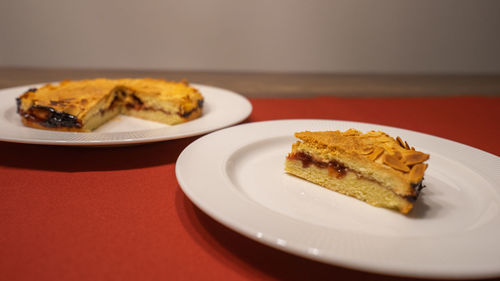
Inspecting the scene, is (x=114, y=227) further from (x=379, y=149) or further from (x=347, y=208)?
(x=379, y=149)

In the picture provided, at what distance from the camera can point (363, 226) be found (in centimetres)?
147

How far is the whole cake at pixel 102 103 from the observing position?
98.8 inches

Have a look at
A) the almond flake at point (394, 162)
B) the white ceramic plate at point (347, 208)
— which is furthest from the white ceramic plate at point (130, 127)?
the almond flake at point (394, 162)

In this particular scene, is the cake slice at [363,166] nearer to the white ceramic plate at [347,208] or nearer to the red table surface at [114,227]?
the white ceramic plate at [347,208]

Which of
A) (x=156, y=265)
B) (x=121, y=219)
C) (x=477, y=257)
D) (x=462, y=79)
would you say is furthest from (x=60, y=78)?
(x=462, y=79)

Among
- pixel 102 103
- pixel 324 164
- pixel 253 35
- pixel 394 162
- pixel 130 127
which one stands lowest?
pixel 130 127

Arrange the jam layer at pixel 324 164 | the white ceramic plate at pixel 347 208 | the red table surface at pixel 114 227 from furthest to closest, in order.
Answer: the jam layer at pixel 324 164, the red table surface at pixel 114 227, the white ceramic plate at pixel 347 208

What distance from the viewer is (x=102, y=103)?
2779 mm

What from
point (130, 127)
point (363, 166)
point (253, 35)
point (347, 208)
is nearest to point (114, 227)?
point (347, 208)

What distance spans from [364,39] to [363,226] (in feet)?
14.8

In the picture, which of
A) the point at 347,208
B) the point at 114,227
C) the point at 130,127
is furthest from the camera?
the point at 130,127

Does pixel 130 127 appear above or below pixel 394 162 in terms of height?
below

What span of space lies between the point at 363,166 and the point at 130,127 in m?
1.76

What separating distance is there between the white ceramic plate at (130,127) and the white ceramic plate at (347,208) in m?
0.25
